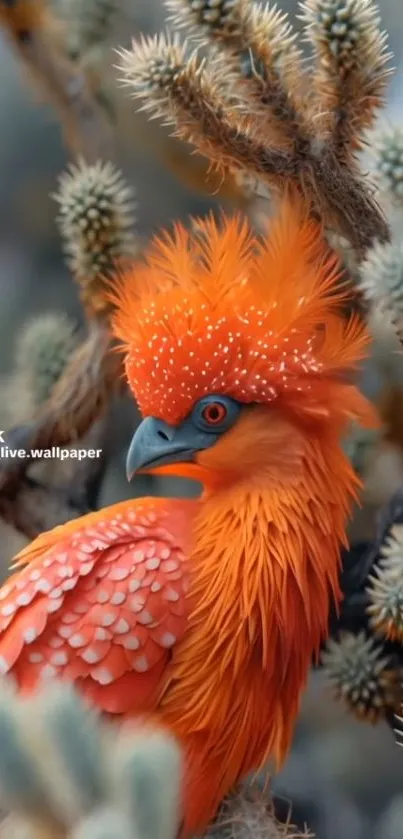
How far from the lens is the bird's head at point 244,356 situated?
36.2 inches

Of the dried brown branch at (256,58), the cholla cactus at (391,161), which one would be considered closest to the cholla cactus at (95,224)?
the dried brown branch at (256,58)

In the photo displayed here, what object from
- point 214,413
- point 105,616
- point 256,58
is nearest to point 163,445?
point 214,413

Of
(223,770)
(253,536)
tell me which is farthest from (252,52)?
(223,770)

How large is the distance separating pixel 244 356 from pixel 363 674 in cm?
38

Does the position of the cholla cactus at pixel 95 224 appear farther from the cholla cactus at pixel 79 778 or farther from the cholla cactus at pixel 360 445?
the cholla cactus at pixel 79 778

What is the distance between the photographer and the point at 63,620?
899mm

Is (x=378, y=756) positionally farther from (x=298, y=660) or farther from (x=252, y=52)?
(x=252, y=52)

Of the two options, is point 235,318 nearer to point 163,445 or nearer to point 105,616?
point 163,445

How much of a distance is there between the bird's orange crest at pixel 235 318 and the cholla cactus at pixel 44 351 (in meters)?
0.07

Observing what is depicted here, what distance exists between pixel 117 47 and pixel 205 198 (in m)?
0.20

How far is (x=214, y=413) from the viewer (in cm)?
92

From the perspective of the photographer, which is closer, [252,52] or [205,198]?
[252,52]

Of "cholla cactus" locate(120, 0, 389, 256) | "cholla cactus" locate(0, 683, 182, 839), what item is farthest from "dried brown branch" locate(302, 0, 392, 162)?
"cholla cactus" locate(0, 683, 182, 839)

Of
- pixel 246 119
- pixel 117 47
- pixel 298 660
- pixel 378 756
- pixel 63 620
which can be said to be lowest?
pixel 378 756
